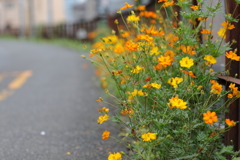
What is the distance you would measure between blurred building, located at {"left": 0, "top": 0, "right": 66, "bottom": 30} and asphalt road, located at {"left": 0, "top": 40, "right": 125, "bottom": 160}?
28.7m

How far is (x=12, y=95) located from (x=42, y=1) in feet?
127

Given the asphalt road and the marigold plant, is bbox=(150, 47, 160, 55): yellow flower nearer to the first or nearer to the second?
the marigold plant

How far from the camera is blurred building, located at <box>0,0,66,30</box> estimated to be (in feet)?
127

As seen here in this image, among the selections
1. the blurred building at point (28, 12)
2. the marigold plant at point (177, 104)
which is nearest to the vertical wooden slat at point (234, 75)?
the marigold plant at point (177, 104)

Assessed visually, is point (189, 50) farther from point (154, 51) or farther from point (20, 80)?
point (20, 80)

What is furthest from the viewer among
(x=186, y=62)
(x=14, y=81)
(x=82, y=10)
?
(x=82, y=10)

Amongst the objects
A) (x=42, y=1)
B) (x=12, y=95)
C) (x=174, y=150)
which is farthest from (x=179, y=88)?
(x=42, y=1)

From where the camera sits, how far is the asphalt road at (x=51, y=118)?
349 cm

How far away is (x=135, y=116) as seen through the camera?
2543mm

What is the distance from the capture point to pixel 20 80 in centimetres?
826

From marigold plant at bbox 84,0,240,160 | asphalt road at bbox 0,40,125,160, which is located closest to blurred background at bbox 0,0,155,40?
asphalt road at bbox 0,40,125,160

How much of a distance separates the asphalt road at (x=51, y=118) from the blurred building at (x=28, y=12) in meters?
28.7

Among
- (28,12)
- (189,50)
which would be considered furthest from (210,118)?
(28,12)

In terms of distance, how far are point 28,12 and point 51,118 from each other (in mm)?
40274
